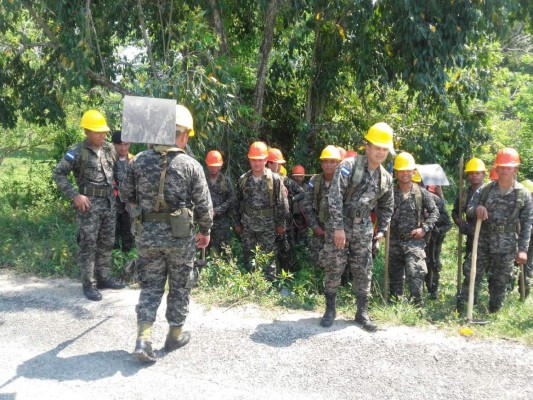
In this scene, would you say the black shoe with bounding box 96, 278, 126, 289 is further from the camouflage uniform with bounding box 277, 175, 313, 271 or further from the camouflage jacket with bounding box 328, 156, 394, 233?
the camouflage jacket with bounding box 328, 156, 394, 233

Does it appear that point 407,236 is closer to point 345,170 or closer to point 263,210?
point 345,170

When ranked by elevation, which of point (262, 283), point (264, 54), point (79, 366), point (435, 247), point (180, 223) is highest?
point (264, 54)

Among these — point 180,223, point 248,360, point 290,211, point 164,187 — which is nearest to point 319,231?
point 290,211

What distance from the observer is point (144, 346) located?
13.4 feet

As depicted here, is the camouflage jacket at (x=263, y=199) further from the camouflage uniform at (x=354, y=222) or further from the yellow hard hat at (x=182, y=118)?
the yellow hard hat at (x=182, y=118)

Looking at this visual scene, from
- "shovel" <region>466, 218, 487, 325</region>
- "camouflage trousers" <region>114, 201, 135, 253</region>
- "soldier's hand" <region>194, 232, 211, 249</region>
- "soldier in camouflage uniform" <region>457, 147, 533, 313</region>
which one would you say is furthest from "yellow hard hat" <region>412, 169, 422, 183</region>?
"camouflage trousers" <region>114, 201, 135, 253</region>

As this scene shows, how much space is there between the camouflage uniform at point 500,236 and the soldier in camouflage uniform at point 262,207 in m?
2.28

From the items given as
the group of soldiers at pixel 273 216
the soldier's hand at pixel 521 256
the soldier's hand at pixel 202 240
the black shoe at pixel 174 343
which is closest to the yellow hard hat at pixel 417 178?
the group of soldiers at pixel 273 216

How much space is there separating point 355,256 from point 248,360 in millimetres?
1485

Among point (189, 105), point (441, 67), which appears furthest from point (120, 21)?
point (441, 67)

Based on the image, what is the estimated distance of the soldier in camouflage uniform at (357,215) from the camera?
4793mm

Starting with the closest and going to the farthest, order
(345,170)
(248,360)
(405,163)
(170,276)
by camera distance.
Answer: (248,360) < (170,276) < (345,170) < (405,163)

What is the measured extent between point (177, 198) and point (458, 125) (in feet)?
19.8

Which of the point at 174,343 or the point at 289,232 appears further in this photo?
the point at 289,232
